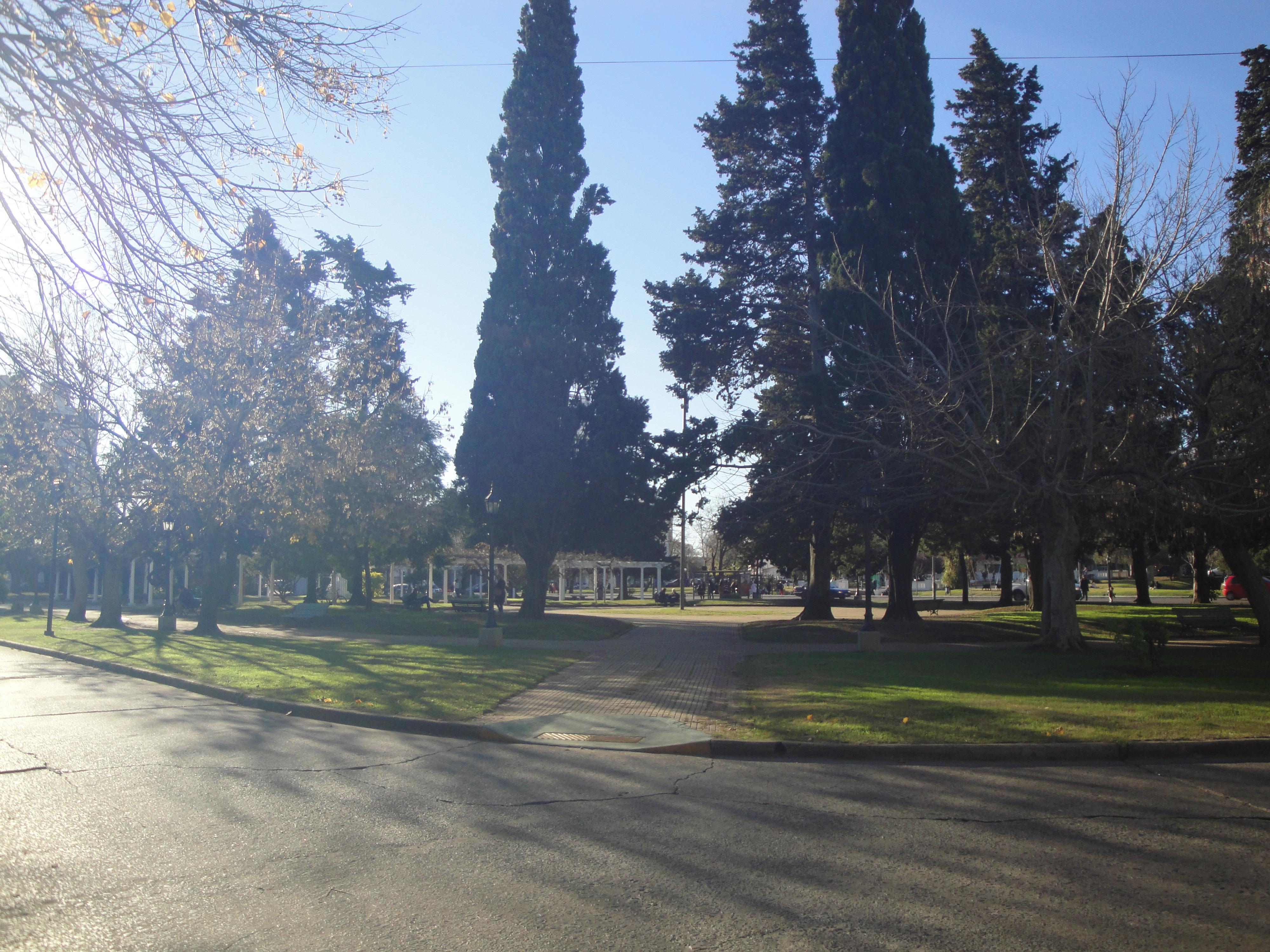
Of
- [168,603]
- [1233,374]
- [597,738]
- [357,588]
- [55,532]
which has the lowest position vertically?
[597,738]

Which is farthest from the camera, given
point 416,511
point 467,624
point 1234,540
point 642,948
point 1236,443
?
point 416,511

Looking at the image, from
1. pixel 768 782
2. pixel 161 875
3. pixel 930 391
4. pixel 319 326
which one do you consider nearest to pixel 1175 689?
pixel 930 391

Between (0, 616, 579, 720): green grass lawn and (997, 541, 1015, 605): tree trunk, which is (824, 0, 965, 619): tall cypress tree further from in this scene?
(997, 541, 1015, 605): tree trunk

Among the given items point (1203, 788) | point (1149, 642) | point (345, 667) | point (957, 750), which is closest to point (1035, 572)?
point (1149, 642)

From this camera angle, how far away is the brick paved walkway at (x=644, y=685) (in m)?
12.0

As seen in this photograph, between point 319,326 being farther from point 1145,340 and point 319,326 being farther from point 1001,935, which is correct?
point 1001,935

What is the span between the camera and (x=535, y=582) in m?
31.5

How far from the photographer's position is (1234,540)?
69.7 ft

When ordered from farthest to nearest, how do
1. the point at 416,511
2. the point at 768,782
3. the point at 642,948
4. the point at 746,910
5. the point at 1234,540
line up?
the point at 416,511 → the point at 1234,540 → the point at 768,782 → the point at 746,910 → the point at 642,948

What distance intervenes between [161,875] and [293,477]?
855 inches

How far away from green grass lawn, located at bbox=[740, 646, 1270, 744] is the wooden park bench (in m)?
6.58

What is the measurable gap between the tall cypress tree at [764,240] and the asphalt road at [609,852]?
22.9m

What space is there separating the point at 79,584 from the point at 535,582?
19.0 metres

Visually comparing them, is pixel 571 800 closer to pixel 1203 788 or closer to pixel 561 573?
pixel 1203 788
